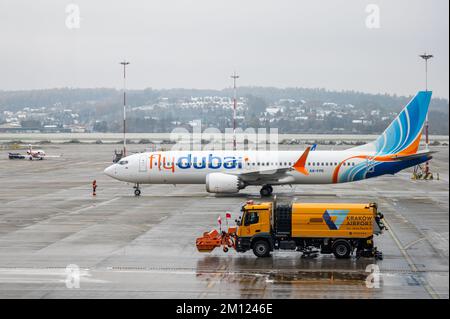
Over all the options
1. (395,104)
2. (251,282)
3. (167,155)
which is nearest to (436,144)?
(395,104)

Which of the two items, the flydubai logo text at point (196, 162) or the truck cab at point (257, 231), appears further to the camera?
the flydubai logo text at point (196, 162)

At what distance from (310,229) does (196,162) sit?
25208mm

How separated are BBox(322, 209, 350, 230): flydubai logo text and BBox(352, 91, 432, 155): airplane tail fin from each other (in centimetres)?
2467

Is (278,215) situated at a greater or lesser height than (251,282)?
greater

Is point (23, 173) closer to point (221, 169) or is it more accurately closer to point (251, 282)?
point (221, 169)

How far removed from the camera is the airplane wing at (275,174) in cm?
5253

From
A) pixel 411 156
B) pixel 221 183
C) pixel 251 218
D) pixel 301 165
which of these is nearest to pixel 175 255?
pixel 251 218

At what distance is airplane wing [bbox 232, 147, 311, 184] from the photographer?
172 ft

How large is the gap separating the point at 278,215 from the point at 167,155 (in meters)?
25.7

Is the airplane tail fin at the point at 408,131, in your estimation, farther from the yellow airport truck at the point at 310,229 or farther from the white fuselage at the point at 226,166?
the yellow airport truck at the point at 310,229

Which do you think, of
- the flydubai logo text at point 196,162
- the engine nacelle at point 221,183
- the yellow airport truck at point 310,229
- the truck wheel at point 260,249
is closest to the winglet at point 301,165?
the flydubai logo text at point 196,162
